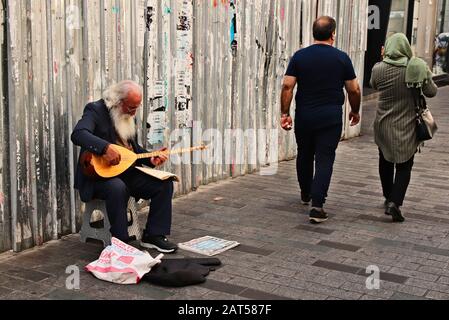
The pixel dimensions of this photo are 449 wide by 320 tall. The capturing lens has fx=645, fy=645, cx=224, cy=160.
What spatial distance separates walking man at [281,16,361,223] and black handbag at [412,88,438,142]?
0.51 m

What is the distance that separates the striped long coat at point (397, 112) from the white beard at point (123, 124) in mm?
2342

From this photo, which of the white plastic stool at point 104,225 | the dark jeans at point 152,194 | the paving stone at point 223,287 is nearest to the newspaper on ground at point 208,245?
the dark jeans at point 152,194

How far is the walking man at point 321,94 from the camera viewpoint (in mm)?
5598

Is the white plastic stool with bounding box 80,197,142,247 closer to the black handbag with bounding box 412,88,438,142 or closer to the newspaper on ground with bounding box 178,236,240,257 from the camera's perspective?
the newspaper on ground with bounding box 178,236,240,257

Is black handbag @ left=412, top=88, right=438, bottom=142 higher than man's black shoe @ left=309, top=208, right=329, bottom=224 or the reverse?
higher

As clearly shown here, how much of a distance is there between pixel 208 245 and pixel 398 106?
2.15 m

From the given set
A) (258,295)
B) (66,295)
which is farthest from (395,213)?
(66,295)

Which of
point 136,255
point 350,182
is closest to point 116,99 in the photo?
point 136,255

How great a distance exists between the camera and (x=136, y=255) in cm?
417

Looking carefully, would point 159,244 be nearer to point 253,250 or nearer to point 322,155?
point 253,250

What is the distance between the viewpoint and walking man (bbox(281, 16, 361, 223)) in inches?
220

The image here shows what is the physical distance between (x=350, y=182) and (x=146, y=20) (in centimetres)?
303

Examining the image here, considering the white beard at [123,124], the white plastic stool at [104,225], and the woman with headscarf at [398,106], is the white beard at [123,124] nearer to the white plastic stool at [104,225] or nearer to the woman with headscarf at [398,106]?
the white plastic stool at [104,225]

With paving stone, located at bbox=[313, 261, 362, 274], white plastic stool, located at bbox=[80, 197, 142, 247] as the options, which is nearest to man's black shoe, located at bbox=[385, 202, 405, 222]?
paving stone, located at bbox=[313, 261, 362, 274]
